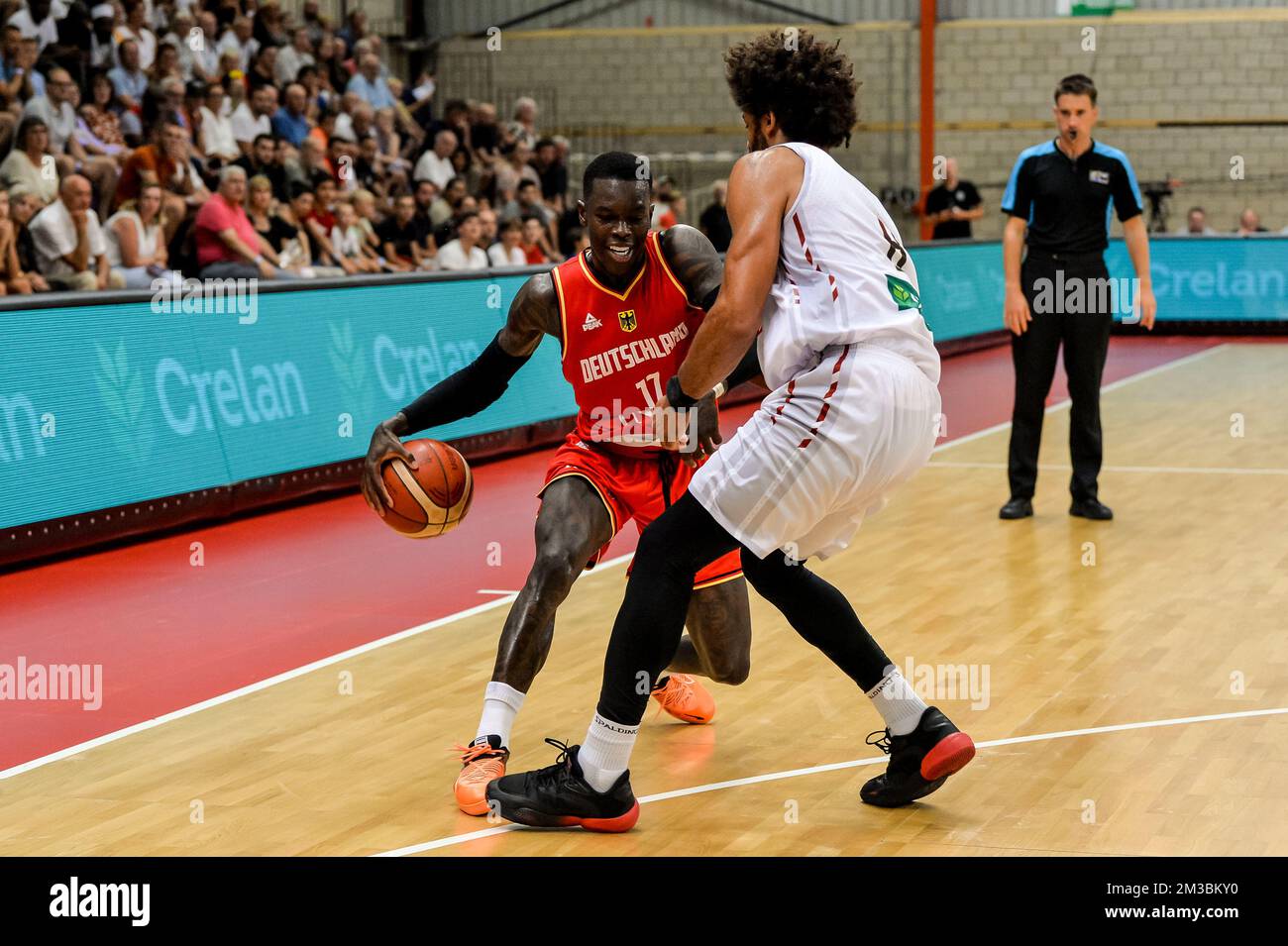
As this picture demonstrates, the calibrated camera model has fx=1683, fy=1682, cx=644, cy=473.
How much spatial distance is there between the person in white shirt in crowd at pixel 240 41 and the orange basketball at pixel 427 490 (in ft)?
40.8

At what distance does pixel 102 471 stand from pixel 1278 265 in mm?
15723

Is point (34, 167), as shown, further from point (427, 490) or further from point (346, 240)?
point (427, 490)

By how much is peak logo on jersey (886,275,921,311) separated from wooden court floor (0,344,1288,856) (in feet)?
4.59

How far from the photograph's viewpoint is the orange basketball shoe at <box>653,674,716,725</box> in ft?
18.4

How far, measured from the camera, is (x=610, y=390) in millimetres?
5191

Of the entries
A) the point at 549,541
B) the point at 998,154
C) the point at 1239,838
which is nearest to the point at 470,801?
the point at 549,541

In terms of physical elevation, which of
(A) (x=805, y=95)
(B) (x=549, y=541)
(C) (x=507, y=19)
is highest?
(C) (x=507, y=19)

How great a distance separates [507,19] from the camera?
2670 centimetres

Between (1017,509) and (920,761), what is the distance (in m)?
4.88

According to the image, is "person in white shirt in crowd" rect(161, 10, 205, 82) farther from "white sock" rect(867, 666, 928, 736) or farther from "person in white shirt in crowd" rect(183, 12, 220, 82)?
"white sock" rect(867, 666, 928, 736)

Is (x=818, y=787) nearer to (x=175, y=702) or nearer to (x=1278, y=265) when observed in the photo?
(x=175, y=702)

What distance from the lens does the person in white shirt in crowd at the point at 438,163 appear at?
57.4ft

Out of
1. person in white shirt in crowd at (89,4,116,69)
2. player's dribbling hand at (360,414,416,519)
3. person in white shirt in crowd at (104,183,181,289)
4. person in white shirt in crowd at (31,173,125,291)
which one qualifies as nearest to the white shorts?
player's dribbling hand at (360,414,416,519)

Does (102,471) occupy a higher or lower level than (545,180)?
lower
